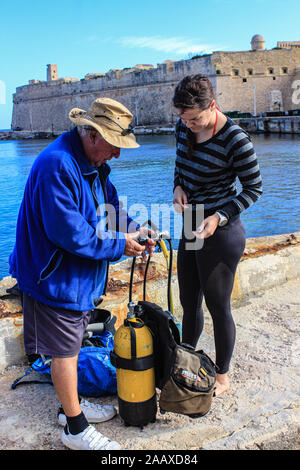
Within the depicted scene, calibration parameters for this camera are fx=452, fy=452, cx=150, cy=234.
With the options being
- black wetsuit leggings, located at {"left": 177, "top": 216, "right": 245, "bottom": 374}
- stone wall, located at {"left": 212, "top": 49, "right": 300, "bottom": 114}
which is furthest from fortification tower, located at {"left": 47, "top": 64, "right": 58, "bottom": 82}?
black wetsuit leggings, located at {"left": 177, "top": 216, "right": 245, "bottom": 374}

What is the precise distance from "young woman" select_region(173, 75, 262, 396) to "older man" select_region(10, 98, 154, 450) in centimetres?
36

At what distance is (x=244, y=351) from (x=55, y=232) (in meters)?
1.68

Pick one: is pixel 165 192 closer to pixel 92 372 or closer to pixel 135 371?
pixel 92 372

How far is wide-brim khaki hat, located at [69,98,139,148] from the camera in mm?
1909

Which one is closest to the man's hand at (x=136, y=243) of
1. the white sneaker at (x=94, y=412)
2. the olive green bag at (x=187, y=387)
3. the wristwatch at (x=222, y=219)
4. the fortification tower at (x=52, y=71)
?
the wristwatch at (x=222, y=219)

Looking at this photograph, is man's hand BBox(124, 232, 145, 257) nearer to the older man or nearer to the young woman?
the older man

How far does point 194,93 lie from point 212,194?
1.74 feet

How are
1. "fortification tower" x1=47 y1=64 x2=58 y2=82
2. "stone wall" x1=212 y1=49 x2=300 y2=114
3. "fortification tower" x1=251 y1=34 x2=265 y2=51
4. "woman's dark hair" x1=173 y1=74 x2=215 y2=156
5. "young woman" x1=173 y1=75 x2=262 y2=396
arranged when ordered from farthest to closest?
1. "fortification tower" x1=47 y1=64 x2=58 y2=82
2. "fortification tower" x1=251 y1=34 x2=265 y2=51
3. "stone wall" x1=212 y1=49 x2=300 y2=114
4. "young woman" x1=173 y1=75 x2=262 y2=396
5. "woman's dark hair" x1=173 y1=74 x2=215 y2=156

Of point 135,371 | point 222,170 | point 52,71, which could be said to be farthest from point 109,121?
point 52,71

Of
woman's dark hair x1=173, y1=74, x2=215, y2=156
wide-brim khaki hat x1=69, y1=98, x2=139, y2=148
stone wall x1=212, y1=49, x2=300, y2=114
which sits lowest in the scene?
wide-brim khaki hat x1=69, y1=98, x2=139, y2=148

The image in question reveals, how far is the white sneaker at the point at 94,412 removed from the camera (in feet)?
7.42

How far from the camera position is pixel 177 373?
6.98ft

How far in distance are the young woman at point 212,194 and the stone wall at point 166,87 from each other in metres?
42.5
